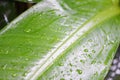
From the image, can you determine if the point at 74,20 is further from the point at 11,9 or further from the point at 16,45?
→ the point at 11,9

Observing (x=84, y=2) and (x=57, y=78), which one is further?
(x=84, y=2)

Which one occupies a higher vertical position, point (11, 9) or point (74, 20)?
point (74, 20)

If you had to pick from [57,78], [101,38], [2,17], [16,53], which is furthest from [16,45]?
[2,17]

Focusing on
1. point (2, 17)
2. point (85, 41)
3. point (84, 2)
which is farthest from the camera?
point (2, 17)

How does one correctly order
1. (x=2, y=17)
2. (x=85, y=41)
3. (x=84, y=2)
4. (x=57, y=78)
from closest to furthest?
(x=57, y=78) < (x=85, y=41) < (x=84, y=2) < (x=2, y=17)
